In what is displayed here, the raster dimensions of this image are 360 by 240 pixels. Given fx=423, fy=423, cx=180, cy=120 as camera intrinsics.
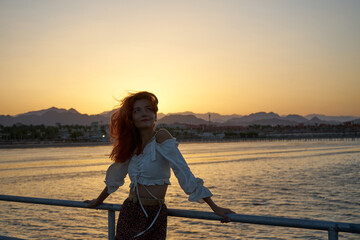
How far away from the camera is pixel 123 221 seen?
3.14 m

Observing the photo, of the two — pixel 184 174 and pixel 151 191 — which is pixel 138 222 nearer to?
pixel 151 191

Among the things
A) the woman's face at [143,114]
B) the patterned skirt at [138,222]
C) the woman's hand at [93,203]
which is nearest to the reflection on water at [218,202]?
the woman's hand at [93,203]

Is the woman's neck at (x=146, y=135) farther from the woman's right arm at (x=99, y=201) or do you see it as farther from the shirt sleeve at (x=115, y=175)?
the woman's right arm at (x=99, y=201)

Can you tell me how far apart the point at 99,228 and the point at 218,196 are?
10.3 meters

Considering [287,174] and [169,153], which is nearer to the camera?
[169,153]

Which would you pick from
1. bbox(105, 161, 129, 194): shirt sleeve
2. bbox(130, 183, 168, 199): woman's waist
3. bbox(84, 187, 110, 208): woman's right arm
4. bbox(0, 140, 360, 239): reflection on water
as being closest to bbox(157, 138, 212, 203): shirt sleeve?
bbox(130, 183, 168, 199): woman's waist

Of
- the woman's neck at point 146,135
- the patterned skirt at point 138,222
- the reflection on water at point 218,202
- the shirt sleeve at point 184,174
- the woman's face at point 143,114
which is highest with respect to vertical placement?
the woman's face at point 143,114

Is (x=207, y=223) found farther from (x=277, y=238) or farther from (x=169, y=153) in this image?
(x=169, y=153)

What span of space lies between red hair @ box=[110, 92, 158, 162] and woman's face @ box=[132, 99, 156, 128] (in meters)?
0.03

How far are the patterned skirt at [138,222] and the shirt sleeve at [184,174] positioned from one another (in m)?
0.28

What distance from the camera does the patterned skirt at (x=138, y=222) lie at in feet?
10.0

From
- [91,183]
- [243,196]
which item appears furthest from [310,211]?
[91,183]

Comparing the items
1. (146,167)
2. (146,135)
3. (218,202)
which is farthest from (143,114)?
(218,202)

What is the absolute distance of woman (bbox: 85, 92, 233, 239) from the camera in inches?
118
